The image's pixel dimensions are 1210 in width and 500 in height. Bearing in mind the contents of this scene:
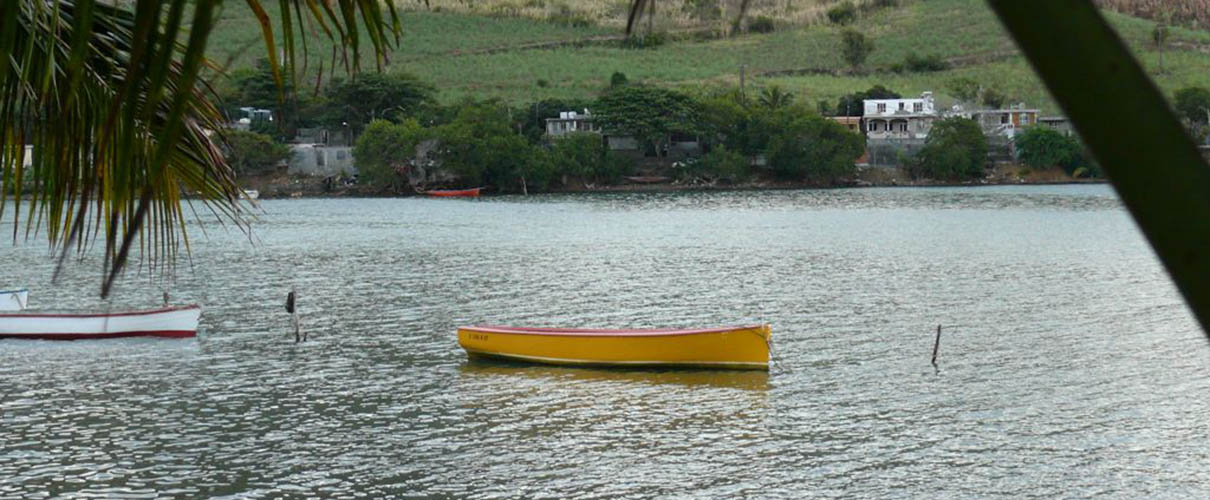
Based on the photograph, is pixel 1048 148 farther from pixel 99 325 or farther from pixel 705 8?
pixel 705 8

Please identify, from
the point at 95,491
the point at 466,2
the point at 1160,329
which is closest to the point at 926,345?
the point at 1160,329

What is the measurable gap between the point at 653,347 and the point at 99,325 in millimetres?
18017

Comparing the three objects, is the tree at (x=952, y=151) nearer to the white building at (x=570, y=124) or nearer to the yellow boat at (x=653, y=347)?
the white building at (x=570, y=124)

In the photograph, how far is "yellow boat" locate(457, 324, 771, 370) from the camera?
37.9 metres

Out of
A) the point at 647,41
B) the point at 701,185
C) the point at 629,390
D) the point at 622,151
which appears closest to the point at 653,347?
the point at 629,390

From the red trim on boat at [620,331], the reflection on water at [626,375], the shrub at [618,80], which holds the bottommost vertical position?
the reflection on water at [626,375]

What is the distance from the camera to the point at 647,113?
152500mm

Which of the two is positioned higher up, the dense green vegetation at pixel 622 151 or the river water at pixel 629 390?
the dense green vegetation at pixel 622 151

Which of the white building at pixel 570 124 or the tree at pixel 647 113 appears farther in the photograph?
the white building at pixel 570 124

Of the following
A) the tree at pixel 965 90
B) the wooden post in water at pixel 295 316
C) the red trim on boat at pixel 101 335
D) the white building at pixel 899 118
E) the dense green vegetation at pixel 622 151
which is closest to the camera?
the wooden post in water at pixel 295 316

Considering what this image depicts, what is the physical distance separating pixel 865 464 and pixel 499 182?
13077 cm

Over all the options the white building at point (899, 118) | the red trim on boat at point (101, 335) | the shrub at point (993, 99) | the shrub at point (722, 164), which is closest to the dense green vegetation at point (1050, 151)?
the white building at point (899, 118)

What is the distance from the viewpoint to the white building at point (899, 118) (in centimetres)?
16162

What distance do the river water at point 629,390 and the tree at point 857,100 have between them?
98171mm
